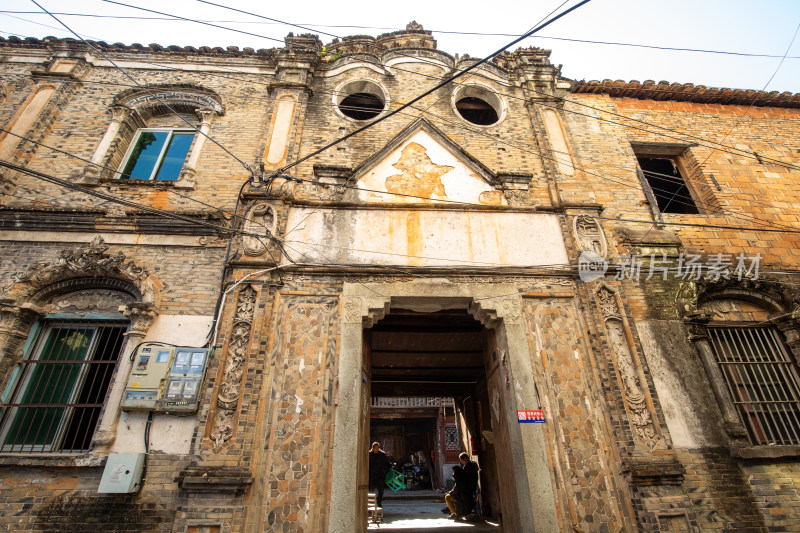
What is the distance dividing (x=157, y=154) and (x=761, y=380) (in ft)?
34.5

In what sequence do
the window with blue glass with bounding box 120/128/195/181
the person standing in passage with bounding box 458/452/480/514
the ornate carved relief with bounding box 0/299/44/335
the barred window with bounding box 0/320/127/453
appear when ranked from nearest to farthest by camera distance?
the barred window with bounding box 0/320/127/453 < the ornate carved relief with bounding box 0/299/44/335 < the window with blue glass with bounding box 120/128/195/181 < the person standing in passage with bounding box 458/452/480/514

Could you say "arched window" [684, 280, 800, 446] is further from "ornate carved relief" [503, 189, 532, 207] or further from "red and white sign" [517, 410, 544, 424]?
"ornate carved relief" [503, 189, 532, 207]

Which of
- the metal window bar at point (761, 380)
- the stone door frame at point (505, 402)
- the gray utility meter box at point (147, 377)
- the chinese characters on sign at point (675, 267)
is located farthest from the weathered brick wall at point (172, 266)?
the metal window bar at point (761, 380)

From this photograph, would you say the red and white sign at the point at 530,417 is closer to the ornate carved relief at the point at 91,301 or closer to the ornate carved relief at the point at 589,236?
the ornate carved relief at the point at 589,236

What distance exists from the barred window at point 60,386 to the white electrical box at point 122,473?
73cm

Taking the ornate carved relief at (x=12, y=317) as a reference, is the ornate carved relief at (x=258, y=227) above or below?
above

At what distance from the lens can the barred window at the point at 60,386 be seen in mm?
4828

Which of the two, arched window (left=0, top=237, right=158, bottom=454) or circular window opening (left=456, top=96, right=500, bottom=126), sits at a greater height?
circular window opening (left=456, top=96, right=500, bottom=126)

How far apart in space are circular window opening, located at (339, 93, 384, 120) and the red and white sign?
6.25m

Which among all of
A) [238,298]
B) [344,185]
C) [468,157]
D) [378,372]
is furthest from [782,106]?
[238,298]

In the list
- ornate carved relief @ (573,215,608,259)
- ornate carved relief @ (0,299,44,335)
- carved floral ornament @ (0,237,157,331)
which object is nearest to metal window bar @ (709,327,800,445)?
ornate carved relief @ (573,215,608,259)

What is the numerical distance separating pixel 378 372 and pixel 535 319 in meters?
4.79

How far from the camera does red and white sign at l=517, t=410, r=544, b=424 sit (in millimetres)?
4941

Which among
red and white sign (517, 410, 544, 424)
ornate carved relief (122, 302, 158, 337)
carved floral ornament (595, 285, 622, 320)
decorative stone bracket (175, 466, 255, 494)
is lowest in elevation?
decorative stone bracket (175, 466, 255, 494)
